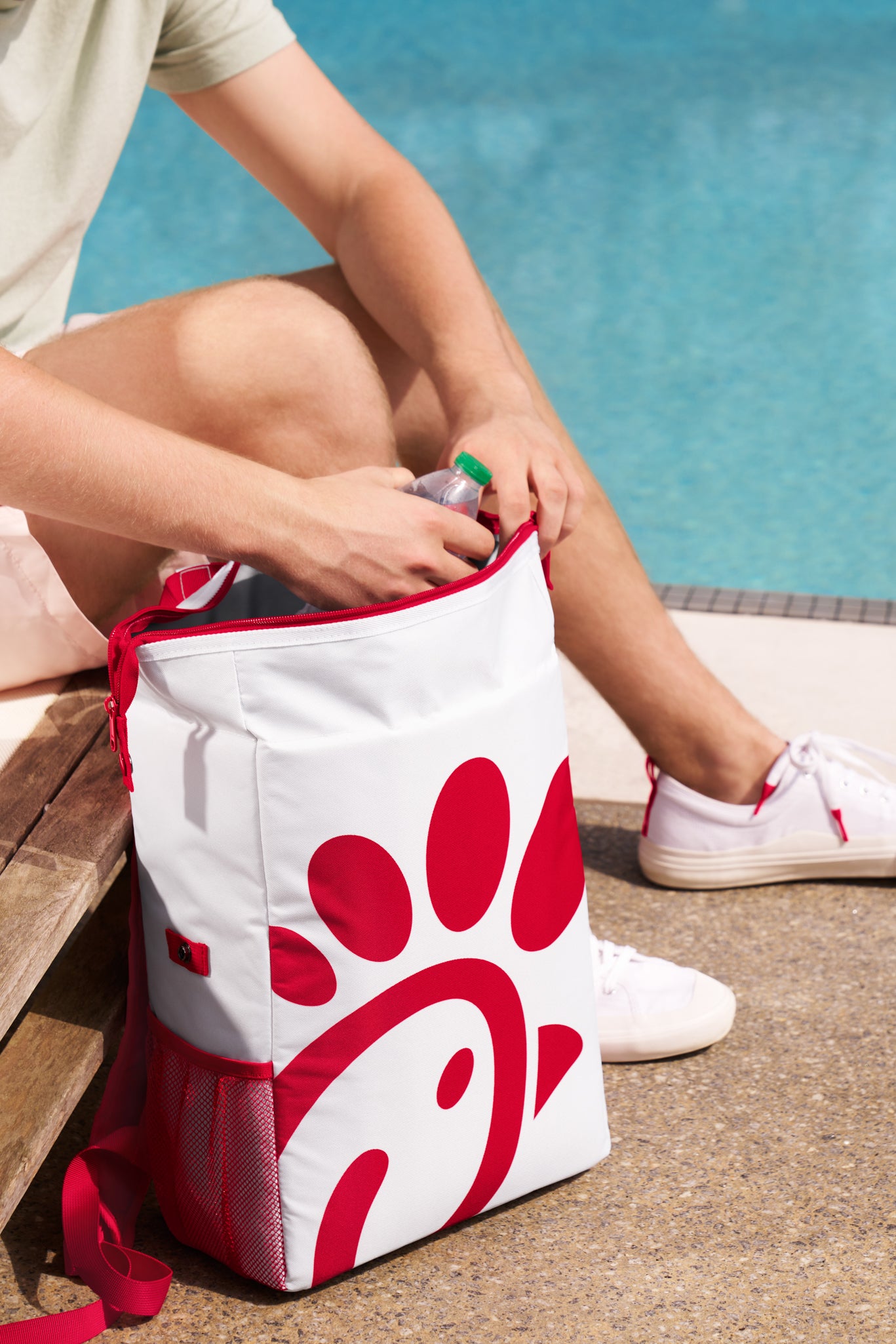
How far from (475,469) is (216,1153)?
59cm

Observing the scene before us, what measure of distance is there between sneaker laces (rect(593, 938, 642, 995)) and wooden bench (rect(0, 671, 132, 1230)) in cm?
46

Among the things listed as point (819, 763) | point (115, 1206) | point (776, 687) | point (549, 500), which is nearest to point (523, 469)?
point (549, 500)

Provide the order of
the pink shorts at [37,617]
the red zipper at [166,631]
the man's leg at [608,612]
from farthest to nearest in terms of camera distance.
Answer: the man's leg at [608,612] < the pink shorts at [37,617] < the red zipper at [166,631]

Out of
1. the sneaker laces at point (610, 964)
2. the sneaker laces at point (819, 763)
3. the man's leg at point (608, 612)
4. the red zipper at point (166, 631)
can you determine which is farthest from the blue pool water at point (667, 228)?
the red zipper at point (166, 631)

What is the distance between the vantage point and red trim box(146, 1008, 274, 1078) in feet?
3.09

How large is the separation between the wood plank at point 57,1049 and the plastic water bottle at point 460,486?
50cm

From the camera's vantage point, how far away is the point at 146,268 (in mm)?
5418

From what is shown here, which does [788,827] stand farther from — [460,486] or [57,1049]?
[57,1049]

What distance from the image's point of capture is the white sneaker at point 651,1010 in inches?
49.6

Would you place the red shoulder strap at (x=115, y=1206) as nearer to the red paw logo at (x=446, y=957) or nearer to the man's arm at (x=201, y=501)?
the red paw logo at (x=446, y=957)

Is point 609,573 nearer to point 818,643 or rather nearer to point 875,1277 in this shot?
point 875,1277

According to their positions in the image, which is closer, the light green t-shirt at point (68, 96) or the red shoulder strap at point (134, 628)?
the red shoulder strap at point (134, 628)

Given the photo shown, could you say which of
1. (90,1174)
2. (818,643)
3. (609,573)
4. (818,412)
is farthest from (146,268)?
(90,1174)

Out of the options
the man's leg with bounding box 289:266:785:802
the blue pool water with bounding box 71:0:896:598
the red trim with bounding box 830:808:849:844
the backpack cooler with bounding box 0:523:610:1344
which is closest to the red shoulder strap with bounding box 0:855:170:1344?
the backpack cooler with bounding box 0:523:610:1344
